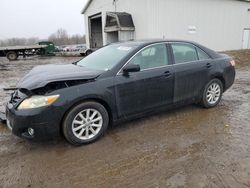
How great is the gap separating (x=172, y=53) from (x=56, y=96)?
92.3 inches

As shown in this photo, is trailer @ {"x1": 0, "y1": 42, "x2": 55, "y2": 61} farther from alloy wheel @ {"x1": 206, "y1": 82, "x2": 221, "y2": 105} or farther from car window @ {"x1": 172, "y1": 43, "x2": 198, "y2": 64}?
alloy wheel @ {"x1": 206, "y1": 82, "x2": 221, "y2": 105}

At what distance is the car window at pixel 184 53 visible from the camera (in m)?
4.30

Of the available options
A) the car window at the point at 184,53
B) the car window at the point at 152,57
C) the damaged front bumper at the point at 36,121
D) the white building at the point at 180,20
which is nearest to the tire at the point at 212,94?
the car window at the point at 184,53

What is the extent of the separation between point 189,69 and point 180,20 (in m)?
14.6

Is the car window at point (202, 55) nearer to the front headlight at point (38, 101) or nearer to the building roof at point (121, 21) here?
the front headlight at point (38, 101)

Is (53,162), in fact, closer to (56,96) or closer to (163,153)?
(56,96)

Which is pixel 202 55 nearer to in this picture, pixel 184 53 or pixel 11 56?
pixel 184 53

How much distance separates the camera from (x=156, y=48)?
13.4ft

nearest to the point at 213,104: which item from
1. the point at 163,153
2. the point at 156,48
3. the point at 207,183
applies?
the point at 156,48

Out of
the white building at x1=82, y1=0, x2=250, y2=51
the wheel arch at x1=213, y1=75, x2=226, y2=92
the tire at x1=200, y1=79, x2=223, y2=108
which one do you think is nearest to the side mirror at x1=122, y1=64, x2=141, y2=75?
the tire at x1=200, y1=79, x2=223, y2=108

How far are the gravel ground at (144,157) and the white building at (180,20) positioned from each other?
44.3ft

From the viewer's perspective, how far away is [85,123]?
3.39 meters

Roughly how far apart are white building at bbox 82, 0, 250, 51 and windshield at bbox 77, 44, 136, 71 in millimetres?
12730

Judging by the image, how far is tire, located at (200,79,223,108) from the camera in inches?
188
